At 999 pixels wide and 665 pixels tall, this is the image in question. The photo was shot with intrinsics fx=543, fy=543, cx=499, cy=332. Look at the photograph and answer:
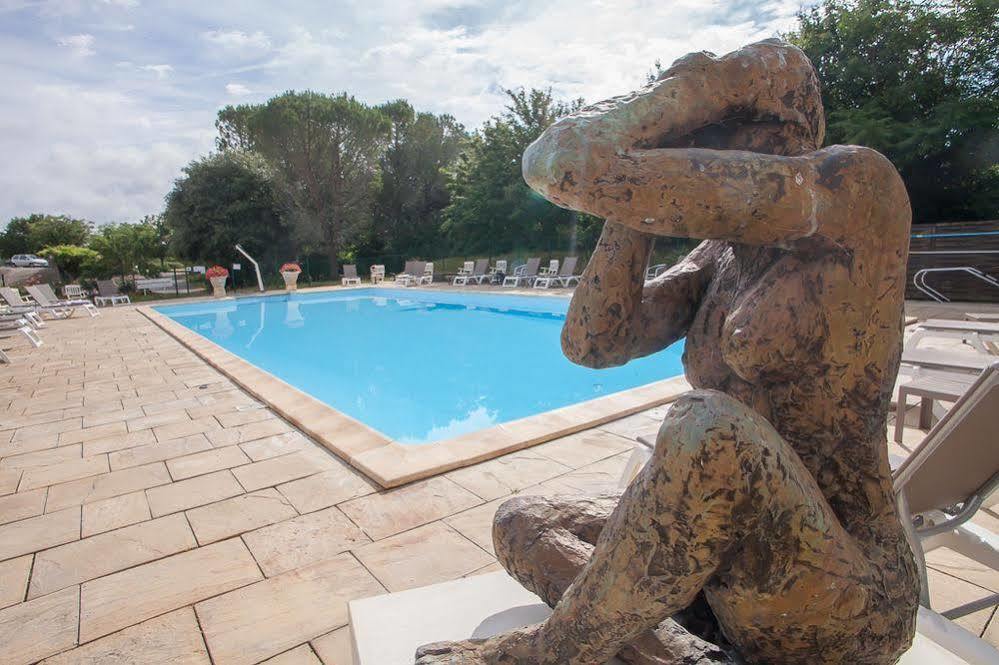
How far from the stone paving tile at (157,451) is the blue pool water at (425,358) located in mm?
2354

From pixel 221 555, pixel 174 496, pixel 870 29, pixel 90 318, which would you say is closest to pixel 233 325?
pixel 90 318

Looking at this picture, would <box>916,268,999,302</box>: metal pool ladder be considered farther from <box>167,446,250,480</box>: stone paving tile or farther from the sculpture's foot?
the sculpture's foot

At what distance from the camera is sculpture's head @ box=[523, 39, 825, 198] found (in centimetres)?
88

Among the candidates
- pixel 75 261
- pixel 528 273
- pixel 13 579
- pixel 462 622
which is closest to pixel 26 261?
pixel 75 261

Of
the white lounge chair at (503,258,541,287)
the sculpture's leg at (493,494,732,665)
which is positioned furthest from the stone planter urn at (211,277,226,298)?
the sculpture's leg at (493,494,732,665)

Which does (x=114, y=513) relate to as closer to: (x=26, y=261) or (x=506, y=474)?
(x=506, y=474)

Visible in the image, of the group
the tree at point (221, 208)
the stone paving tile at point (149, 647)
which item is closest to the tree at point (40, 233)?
the tree at point (221, 208)

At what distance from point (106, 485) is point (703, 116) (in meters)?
4.07

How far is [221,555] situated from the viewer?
263 centimetres

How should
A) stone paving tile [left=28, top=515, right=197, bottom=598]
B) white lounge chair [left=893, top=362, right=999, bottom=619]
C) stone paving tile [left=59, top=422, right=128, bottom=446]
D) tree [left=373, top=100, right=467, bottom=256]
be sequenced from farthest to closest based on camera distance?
1. tree [left=373, top=100, right=467, bottom=256]
2. stone paving tile [left=59, top=422, right=128, bottom=446]
3. stone paving tile [left=28, top=515, right=197, bottom=598]
4. white lounge chair [left=893, top=362, right=999, bottom=619]

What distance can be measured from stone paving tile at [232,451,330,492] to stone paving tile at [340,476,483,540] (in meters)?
0.61

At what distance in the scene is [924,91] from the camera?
488 inches

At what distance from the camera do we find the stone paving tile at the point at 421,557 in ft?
7.92

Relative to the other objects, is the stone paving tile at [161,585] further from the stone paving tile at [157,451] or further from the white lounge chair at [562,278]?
the white lounge chair at [562,278]
